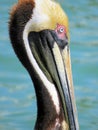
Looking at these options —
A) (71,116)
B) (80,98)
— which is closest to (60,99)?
(71,116)

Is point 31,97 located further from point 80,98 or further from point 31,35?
point 31,35

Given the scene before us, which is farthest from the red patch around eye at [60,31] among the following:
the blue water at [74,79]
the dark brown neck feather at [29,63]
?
the blue water at [74,79]

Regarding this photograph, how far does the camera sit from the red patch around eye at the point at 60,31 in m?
5.20

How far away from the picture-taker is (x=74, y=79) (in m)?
8.62

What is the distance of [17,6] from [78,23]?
5172mm

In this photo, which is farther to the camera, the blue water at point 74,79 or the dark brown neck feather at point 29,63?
the blue water at point 74,79

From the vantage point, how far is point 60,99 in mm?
5273

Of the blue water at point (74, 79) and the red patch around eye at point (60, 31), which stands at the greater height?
the blue water at point (74, 79)

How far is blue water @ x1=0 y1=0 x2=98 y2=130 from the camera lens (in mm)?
7715

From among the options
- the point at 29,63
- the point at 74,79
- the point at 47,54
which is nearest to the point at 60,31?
the point at 47,54

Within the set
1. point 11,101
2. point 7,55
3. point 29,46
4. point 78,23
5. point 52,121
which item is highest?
point 78,23

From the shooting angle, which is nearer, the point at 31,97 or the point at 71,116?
the point at 71,116

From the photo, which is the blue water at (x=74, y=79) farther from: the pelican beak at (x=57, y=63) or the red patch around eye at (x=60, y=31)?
the red patch around eye at (x=60, y=31)

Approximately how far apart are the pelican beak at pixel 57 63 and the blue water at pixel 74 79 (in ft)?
7.23
